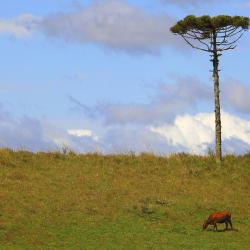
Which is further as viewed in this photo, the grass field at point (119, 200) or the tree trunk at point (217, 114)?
the tree trunk at point (217, 114)

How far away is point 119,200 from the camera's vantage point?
30.8 metres

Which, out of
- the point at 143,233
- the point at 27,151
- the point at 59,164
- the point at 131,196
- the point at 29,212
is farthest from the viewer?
the point at 27,151

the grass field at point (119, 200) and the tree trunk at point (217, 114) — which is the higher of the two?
the tree trunk at point (217, 114)

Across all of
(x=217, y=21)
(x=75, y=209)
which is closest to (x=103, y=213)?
(x=75, y=209)

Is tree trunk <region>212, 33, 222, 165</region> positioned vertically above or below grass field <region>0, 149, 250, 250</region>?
above

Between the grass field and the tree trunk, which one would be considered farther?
the tree trunk

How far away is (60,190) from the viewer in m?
32.0

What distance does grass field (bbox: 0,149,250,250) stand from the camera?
24.0 meters

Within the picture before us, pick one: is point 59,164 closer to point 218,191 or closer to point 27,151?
point 27,151

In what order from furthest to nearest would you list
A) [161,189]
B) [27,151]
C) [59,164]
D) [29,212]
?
[27,151]
[59,164]
[161,189]
[29,212]

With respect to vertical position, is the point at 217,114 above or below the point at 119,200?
above

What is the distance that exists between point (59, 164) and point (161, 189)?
7.76 m

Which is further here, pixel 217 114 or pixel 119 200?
pixel 217 114

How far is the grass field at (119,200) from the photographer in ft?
78.6
